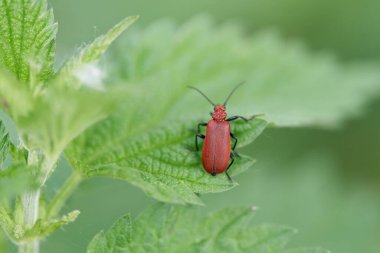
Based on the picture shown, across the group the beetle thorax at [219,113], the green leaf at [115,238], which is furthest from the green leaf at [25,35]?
the beetle thorax at [219,113]

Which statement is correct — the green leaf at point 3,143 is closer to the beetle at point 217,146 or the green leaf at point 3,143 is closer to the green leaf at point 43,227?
the green leaf at point 43,227

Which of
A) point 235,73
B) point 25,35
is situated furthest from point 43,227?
point 235,73

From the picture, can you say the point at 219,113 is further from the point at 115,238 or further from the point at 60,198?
the point at 115,238

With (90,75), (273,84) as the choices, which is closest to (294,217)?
(273,84)

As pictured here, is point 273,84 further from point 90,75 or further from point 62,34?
point 62,34

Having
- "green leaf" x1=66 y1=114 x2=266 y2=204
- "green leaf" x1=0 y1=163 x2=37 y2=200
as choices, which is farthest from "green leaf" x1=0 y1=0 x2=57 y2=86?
"green leaf" x1=66 y1=114 x2=266 y2=204
